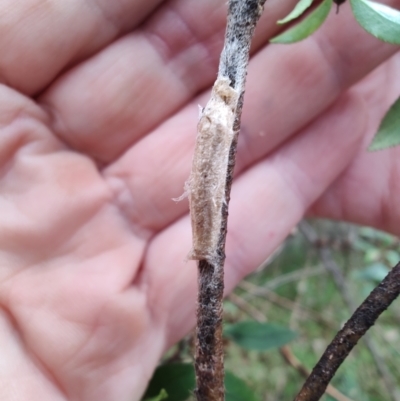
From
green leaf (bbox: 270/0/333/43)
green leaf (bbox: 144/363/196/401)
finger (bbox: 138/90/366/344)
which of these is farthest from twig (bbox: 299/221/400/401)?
green leaf (bbox: 270/0/333/43)

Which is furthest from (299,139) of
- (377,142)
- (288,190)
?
(377,142)

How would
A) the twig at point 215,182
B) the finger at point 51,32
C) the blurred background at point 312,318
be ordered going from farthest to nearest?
the blurred background at point 312,318 → the finger at point 51,32 → the twig at point 215,182

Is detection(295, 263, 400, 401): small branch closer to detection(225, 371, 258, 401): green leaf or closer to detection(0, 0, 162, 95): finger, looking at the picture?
detection(225, 371, 258, 401): green leaf

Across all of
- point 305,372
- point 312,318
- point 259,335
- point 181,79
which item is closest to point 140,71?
point 181,79

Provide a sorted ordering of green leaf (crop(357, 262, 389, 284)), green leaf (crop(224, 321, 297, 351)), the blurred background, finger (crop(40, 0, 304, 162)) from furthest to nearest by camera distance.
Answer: green leaf (crop(357, 262, 389, 284)), the blurred background, green leaf (crop(224, 321, 297, 351)), finger (crop(40, 0, 304, 162))

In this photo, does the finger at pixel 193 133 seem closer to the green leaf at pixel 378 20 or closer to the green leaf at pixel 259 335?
the green leaf at pixel 378 20

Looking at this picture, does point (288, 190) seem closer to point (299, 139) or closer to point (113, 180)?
point (299, 139)

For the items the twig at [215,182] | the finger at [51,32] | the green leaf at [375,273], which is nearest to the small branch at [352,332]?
the twig at [215,182]
